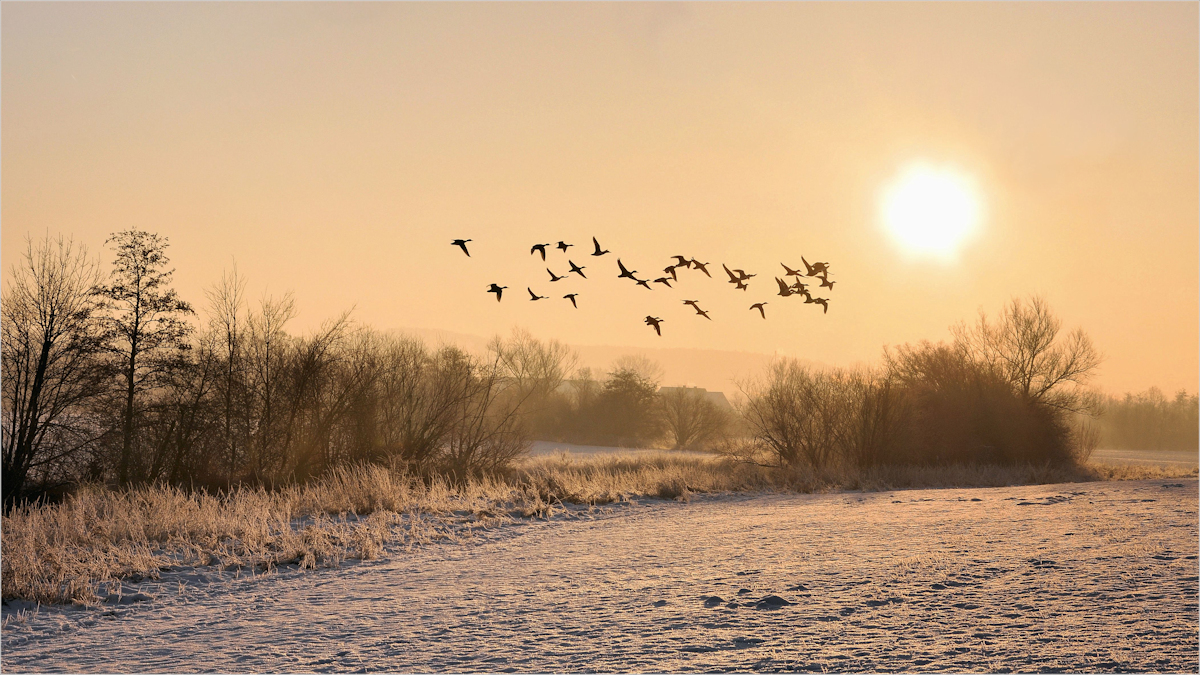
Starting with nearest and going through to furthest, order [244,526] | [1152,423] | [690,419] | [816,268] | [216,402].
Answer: [816,268] → [244,526] → [216,402] → [690,419] → [1152,423]

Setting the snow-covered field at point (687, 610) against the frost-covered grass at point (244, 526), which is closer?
the snow-covered field at point (687, 610)

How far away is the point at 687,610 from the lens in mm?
7723

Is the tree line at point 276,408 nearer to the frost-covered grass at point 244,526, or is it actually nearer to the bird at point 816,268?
the frost-covered grass at point 244,526

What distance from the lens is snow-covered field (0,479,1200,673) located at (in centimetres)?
623

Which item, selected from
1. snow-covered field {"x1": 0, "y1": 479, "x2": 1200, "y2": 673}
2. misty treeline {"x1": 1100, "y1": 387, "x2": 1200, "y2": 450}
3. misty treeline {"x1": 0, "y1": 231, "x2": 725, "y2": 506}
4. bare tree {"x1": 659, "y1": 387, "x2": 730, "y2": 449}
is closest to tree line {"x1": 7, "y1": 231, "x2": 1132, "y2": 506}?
misty treeline {"x1": 0, "y1": 231, "x2": 725, "y2": 506}

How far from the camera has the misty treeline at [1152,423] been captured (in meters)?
81.2

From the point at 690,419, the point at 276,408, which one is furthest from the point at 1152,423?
the point at 276,408

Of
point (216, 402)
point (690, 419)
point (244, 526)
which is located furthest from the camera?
point (690, 419)

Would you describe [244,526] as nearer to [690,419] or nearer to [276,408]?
[276,408]

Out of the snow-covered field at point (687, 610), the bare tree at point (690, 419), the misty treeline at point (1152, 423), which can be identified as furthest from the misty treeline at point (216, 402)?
the misty treeline at point (1152, 423)

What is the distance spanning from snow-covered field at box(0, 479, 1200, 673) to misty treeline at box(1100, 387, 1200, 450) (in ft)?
265

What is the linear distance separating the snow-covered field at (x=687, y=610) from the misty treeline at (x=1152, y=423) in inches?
3179

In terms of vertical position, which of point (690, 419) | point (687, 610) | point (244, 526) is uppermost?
point (690, 419)

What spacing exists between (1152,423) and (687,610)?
9307 cm
